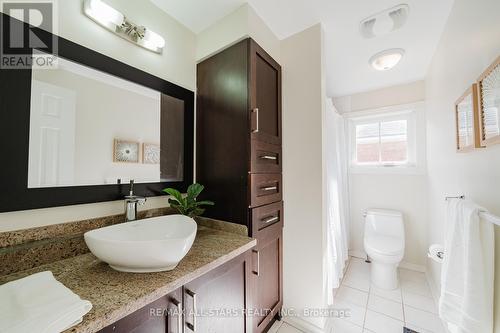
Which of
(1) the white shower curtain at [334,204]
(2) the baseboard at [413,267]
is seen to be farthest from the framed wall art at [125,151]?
(2) the baseboard at [413,267]

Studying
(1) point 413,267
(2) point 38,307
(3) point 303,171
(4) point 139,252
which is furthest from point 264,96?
(1) point 413,267

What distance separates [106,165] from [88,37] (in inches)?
25.8

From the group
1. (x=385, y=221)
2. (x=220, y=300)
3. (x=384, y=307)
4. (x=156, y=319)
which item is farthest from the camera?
(x=385, y=221)

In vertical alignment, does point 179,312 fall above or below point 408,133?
below

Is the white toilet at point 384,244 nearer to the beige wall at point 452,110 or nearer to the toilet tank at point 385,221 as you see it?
the toilet tank at point 385,221

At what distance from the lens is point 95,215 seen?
37.8 inches

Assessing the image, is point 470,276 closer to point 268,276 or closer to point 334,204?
point 268,276

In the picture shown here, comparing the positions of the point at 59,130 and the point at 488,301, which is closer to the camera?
the point at 488,301

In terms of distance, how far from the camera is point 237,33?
1.24m

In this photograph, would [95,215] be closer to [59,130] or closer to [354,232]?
[59,130]

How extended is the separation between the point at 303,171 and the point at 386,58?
1.32 metres

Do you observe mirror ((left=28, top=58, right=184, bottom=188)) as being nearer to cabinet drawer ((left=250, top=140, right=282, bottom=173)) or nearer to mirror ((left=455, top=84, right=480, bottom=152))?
cabinet drawer ((left=250, top=140, right=282, bottom=173))

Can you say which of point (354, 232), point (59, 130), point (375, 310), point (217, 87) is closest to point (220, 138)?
point (217, 87)

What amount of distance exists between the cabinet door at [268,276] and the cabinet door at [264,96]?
0.68 metres
